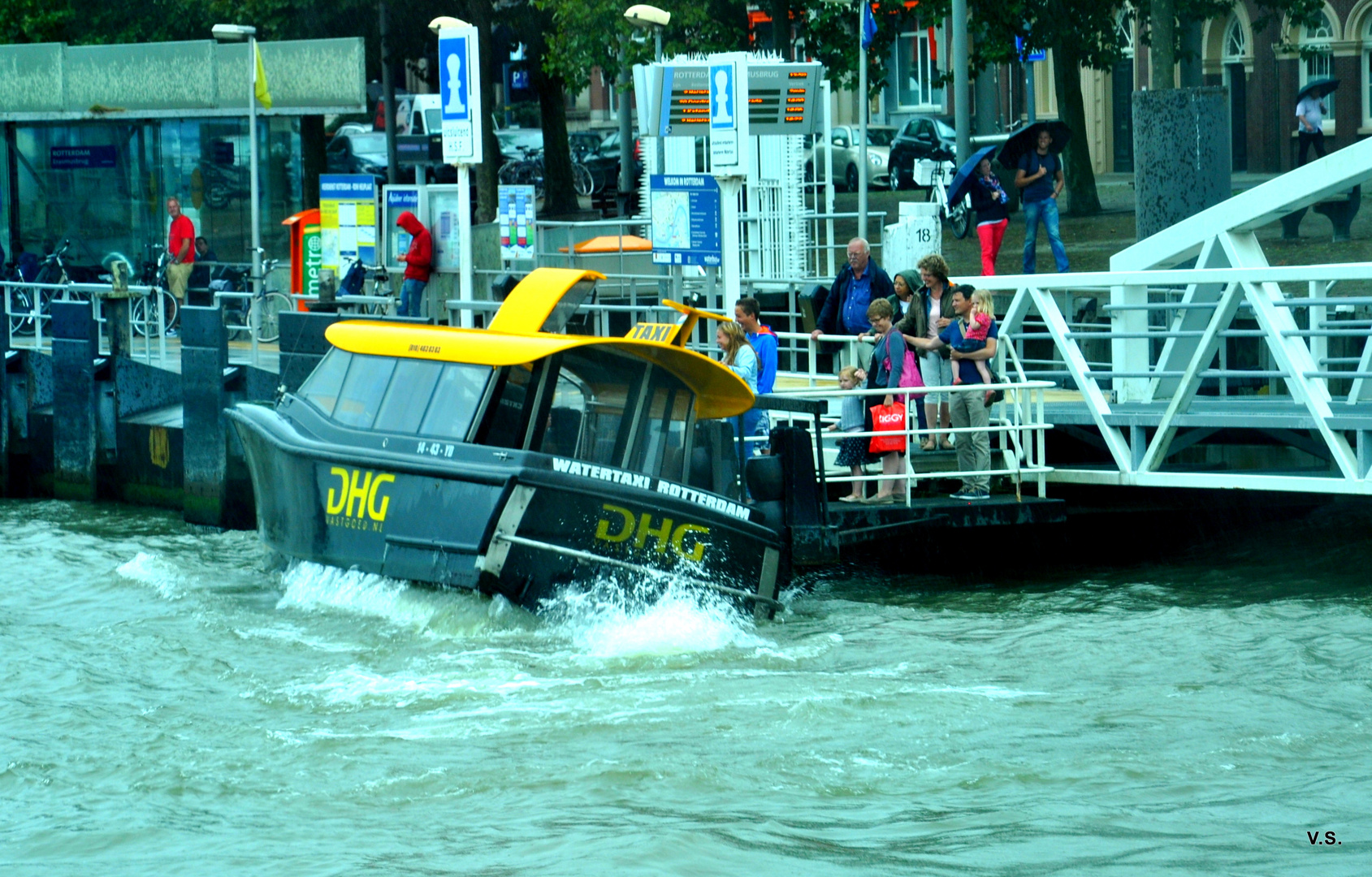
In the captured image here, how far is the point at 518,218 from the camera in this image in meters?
22.3

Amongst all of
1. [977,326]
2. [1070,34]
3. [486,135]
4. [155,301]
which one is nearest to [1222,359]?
[977,326]

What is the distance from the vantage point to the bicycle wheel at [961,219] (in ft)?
95.1

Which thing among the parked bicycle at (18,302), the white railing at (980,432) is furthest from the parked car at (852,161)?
the white railing at (980,432)

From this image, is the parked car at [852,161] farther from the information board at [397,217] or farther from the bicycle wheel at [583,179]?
the information board at [397,217]

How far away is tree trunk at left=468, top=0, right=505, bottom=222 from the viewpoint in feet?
108

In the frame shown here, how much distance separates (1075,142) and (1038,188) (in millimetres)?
9500

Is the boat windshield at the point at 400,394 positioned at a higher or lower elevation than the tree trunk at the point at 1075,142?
lower

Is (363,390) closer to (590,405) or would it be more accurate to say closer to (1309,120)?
(590,405)

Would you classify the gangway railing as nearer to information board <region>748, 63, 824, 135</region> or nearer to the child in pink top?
the child in pink top

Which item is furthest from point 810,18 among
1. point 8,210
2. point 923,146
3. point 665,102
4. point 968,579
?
point 968,579

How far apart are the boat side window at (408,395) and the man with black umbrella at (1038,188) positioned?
9.11 meters

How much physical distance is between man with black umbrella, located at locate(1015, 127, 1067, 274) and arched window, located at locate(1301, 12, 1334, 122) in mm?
22432

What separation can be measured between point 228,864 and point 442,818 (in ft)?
3.23

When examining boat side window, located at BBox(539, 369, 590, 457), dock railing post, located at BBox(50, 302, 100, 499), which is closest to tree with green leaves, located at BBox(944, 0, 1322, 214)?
dock railing post, located at BBox(50, 302, 100, 499)
